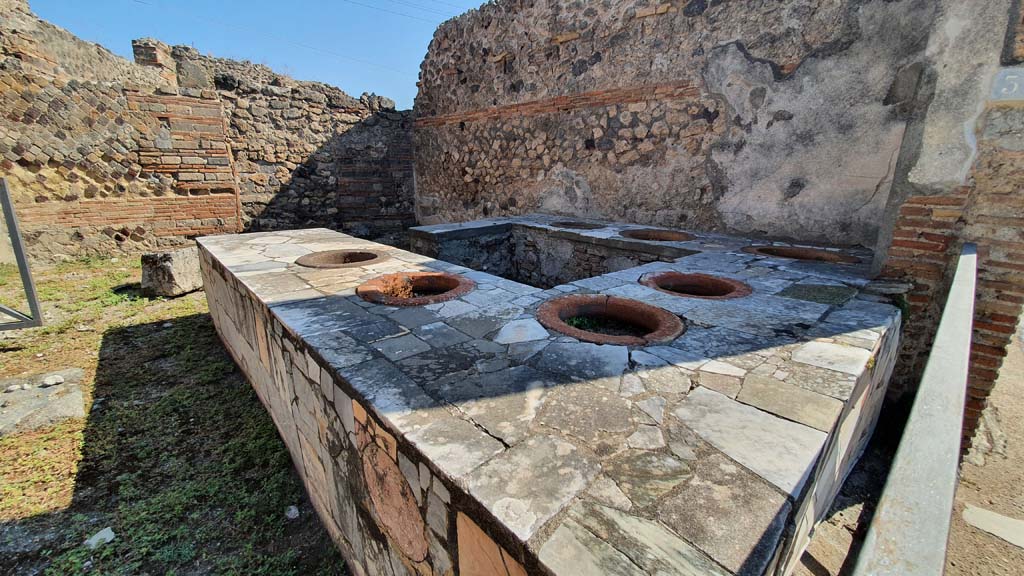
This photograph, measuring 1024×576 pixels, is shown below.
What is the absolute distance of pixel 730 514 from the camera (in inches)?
41.1

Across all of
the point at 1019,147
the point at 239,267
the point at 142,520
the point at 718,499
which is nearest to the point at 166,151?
the point at 239,267

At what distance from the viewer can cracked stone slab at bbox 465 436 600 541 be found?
104 centimetres

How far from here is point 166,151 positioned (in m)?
7.25

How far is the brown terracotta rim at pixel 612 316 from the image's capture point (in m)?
2.12

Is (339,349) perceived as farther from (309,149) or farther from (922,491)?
(309,149)

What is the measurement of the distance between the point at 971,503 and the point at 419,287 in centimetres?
371

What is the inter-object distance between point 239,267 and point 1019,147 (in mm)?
5128

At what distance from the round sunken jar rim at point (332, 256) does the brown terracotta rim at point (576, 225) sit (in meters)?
2.59

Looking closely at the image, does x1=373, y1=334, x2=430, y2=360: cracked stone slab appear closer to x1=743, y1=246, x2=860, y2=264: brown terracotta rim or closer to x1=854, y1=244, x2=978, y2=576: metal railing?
x1=854, y1=244, x2=978, y2=576: metal railing

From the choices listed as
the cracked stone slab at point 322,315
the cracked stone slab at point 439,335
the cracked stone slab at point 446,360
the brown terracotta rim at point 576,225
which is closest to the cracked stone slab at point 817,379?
the cracked stone slab at point 446,360

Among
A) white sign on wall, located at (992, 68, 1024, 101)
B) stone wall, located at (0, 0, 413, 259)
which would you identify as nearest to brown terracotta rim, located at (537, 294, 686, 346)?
white sign on wall, located at (992, 68, 1024, 101)

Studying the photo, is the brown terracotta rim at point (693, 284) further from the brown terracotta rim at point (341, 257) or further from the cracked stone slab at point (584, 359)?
the brown terracotta rim at point (341, 257)

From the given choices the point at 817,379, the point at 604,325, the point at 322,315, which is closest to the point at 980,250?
the point at 817,379

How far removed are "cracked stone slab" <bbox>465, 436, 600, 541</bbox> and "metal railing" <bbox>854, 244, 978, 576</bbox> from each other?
26.3 inches
